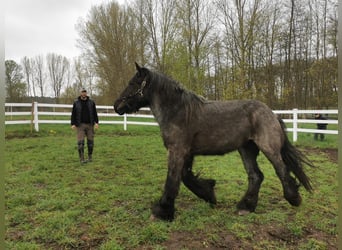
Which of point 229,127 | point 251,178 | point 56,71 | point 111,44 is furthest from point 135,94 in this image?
point 56,71

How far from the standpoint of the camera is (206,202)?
4105mm

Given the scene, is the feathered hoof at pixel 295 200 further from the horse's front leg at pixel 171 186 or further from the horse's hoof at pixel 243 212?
the horse's front leg at pixel 171 186

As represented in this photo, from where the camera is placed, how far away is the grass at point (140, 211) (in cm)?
297

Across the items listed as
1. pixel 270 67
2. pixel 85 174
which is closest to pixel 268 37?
pixel 270 67

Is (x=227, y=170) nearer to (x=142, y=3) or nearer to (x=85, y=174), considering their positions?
(x=85, y=174)

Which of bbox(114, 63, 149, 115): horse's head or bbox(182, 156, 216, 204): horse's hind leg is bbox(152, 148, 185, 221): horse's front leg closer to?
bbox(182, 156, 216, 204): horse's hind leg

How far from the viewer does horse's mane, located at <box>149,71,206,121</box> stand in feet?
12.1

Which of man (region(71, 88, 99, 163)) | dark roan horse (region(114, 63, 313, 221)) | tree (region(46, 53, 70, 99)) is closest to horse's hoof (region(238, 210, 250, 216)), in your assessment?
dark roan horse (region(114, 63, 313, 221))

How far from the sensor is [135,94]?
3.85 m

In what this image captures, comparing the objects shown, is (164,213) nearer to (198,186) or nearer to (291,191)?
(198,186)

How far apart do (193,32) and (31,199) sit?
1827 centimetres

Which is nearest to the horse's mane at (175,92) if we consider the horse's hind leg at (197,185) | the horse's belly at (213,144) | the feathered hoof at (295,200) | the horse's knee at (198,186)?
Result: the horse's belly at (213,144)

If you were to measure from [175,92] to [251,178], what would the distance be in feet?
5.96

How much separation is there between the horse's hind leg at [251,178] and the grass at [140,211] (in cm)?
17
